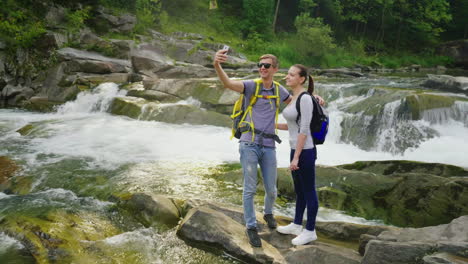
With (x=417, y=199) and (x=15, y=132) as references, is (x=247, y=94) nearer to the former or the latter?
(x=417, y=199)

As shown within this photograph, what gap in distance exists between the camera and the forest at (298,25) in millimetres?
22859

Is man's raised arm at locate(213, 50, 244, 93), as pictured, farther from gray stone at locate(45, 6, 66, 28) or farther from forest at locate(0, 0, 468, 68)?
gray stone at locate(45, 6, 66, 28)

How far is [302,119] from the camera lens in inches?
157

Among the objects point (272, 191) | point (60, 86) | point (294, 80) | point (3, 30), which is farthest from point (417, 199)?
point (3, 30)

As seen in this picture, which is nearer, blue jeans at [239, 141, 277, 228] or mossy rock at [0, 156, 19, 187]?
blue jeans at [239, 141, 277, 228]

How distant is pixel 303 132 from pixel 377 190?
3254 mm

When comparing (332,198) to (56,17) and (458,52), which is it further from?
(458,52)

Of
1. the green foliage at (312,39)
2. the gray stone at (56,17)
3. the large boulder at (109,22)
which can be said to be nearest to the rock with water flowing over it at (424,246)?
the gray stone at (56,17)

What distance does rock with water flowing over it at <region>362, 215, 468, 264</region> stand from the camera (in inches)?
125

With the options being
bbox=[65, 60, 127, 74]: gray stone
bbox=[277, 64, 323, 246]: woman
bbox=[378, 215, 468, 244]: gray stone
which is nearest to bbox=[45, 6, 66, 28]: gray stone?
bbox=[65, 60, 127, 74]: gray stone

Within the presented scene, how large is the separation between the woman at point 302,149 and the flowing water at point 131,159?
121cm

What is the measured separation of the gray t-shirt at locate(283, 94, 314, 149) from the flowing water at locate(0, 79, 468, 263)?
1.78 m

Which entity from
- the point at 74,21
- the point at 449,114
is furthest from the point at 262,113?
the point at 74,21

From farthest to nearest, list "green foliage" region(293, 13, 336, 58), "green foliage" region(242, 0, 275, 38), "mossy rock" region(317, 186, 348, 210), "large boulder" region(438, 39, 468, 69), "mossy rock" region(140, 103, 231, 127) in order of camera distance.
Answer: "large boulder" region(438, 39, 468, 69) → "green foliage" region(242, 0, 275, 38) → "green foliage" region(293, 13, 336, 58) → "mossy rock" region(140, 103, 231, 127) → "mossy rock" region(317, 186, 348, 210)
